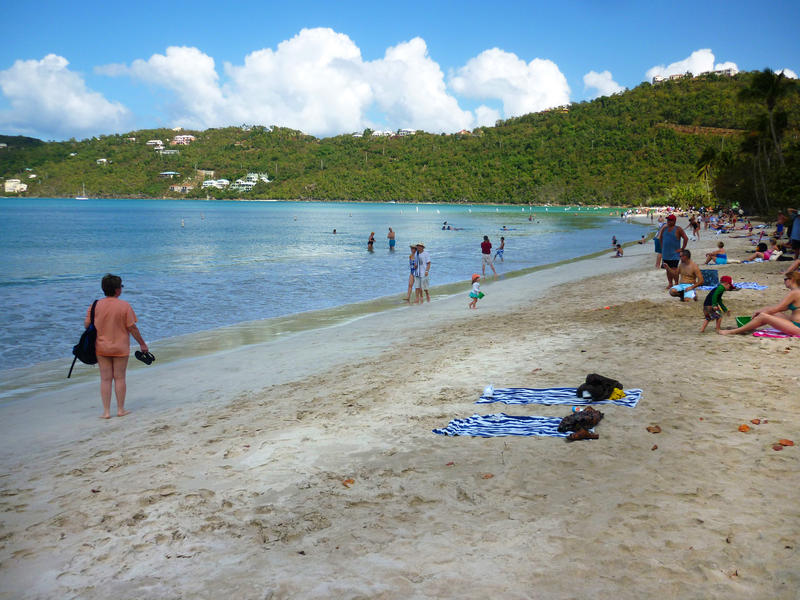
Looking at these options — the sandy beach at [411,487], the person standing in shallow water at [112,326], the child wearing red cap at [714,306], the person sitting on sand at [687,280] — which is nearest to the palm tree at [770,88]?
the person sitting on sand at [687,280]

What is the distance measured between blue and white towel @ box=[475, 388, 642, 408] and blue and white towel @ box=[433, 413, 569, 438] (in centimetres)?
55

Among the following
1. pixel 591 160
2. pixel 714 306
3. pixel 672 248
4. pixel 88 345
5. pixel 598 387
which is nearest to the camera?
pixel 598 387

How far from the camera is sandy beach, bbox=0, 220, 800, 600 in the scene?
11.6 ft

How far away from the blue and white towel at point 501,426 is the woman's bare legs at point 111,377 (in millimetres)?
4030

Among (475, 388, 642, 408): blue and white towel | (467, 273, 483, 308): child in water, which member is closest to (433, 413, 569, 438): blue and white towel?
(475, 388, 642, 408): blue and white towel

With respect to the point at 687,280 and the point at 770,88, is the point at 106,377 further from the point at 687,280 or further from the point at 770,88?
the point at 770,88

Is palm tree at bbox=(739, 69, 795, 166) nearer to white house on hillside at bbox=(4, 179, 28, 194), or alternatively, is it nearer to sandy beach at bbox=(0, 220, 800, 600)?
sandy beach at bbox=(0, 220, 800, 600)

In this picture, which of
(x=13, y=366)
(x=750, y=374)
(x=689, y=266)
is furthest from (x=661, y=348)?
(x=13, y=366)

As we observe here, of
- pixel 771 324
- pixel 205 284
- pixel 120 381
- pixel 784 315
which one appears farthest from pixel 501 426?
pixel 205 284

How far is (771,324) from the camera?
9039 mm

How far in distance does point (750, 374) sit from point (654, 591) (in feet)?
16.6

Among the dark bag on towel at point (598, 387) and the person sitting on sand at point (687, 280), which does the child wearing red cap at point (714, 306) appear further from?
the dark bag on towel at point (598, 387)

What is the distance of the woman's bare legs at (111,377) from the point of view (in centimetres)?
700

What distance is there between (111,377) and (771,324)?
9.71m
